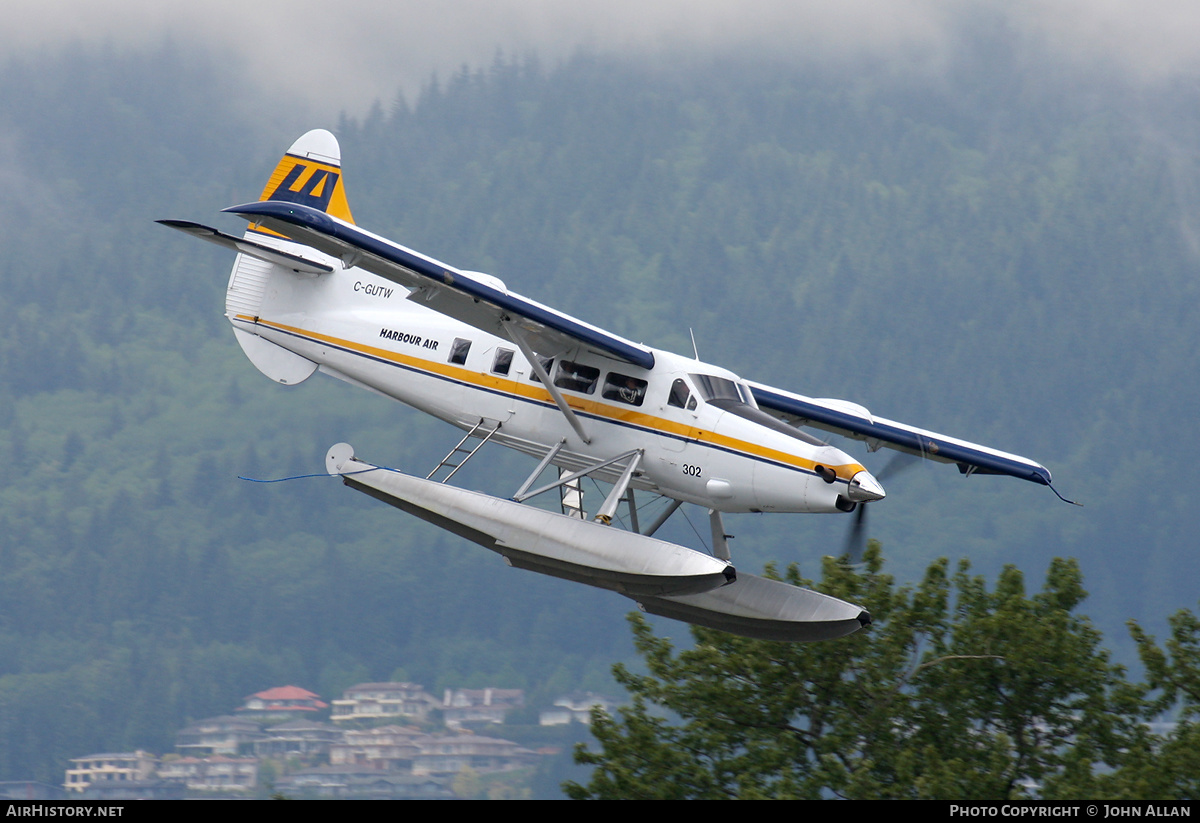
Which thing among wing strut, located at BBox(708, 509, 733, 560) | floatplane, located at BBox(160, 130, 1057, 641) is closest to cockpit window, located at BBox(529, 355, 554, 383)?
floatplane, located at BBox(160, 130, 1057, 641)

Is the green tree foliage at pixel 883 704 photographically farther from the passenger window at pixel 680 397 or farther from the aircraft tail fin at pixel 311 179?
the aircraft tail fin at pixel 311 179

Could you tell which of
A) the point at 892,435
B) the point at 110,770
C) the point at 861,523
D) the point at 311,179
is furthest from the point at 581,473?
the point at 110,770

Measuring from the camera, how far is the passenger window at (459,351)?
26.2m

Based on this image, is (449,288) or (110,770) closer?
(449,288)

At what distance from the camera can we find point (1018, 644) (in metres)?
34.8

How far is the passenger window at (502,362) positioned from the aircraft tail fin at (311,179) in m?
5.79

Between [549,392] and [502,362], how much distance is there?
170 centimetres

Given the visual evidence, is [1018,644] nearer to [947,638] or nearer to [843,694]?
[947,638]

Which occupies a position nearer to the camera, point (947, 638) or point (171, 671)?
point (947, 638)

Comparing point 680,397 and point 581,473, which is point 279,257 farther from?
point 680,397

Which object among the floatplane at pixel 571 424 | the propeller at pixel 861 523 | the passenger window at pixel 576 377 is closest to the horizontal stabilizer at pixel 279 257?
the floatplane at pixel 571 424

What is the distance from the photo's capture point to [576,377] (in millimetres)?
24688

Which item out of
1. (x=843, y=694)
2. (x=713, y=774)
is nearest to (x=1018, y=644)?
(x=843, y=694)
